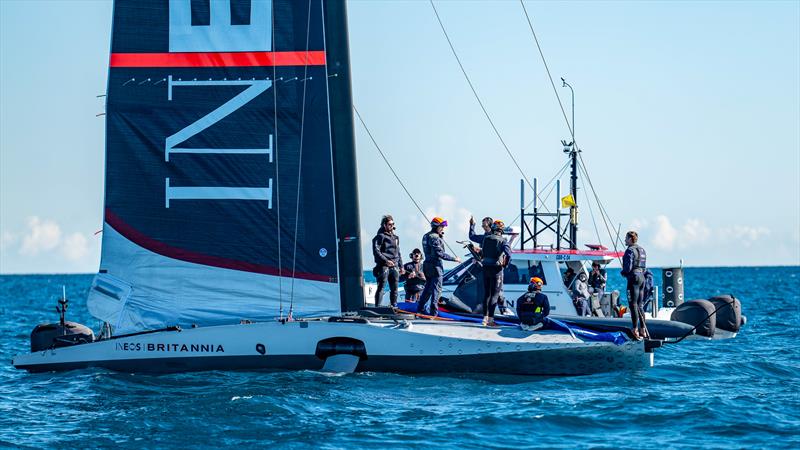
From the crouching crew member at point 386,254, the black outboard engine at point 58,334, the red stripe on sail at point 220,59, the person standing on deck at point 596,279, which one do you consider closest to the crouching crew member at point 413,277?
the crouching crew member at point 386,254

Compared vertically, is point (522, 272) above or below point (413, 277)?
above

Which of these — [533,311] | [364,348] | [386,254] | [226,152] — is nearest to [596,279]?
[386,254]

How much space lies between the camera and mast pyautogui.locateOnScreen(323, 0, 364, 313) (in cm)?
1750

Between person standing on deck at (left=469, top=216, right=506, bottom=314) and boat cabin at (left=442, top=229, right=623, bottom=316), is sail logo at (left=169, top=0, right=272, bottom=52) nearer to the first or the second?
person standing on deck at (left=469, top=216, right=506, bottom=314)

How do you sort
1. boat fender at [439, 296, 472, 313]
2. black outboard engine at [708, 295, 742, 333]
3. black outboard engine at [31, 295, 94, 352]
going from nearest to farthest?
1. black outboard engine at [31, 295, 94, 352]
2. boat fender at [439, 296, 472, 313]
3. black outboard engine at [708, 295, 742, 333]

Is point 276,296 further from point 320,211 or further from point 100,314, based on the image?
point 100,314

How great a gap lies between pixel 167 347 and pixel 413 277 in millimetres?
6533

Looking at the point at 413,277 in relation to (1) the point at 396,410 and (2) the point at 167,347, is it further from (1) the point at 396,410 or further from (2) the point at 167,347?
(1) the point at 396,410

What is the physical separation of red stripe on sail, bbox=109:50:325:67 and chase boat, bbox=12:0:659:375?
2 centimetres

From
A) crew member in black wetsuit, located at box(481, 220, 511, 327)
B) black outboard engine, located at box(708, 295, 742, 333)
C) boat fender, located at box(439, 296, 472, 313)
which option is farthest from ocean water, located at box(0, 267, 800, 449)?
black outboard engine, located at box(708, 295, 742, 333)

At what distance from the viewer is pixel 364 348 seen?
1680cm

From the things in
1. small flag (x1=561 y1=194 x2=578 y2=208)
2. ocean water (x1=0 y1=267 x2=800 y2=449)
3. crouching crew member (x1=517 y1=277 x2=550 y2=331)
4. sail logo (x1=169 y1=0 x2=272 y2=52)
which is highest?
sail logo (x1=169 y1=0 x2=272 y2=52)

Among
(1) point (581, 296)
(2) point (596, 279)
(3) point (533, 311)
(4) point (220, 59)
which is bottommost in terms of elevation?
(3) point (533, 311)

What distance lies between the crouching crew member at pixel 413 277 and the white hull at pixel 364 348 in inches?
193
